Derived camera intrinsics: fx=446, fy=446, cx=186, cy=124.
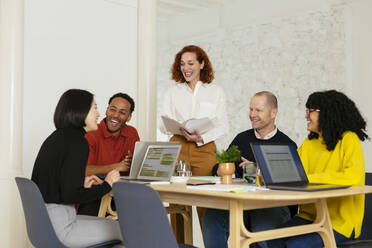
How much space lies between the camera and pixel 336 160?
228 centimetres

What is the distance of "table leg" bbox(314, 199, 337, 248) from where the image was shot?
6.93 ft

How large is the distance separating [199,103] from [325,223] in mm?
1427

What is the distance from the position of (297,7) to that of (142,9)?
268 centimetres

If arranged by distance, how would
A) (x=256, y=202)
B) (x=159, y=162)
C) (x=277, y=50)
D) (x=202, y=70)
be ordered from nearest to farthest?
(x=256, y=202), (x=159, y=162), (x=202, y=70), (x=277, y=50)

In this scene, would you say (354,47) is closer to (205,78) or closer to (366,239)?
(205,78)

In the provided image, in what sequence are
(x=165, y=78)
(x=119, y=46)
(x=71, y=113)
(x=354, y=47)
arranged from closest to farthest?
(x=71, y=113) < (x=119, y=46) < (x=354, y=47) < (x=165, y=78)

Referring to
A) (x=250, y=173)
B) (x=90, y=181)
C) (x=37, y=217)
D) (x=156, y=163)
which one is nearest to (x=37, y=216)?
(x=37, y=217)

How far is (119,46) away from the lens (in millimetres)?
4648

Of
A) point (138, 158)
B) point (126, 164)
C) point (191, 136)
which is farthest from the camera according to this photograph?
point (191, 136)

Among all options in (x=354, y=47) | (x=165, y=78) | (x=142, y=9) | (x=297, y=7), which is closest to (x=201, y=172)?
(x=142, y=9)

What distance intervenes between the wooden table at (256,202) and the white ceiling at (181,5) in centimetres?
594

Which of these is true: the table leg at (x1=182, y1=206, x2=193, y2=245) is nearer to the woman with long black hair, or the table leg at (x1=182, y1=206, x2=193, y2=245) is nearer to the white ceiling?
the woman with long black hair

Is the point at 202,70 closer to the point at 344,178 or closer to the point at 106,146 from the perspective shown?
the point at 106,146

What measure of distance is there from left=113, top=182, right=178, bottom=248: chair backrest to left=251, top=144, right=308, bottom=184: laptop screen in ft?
2.05
